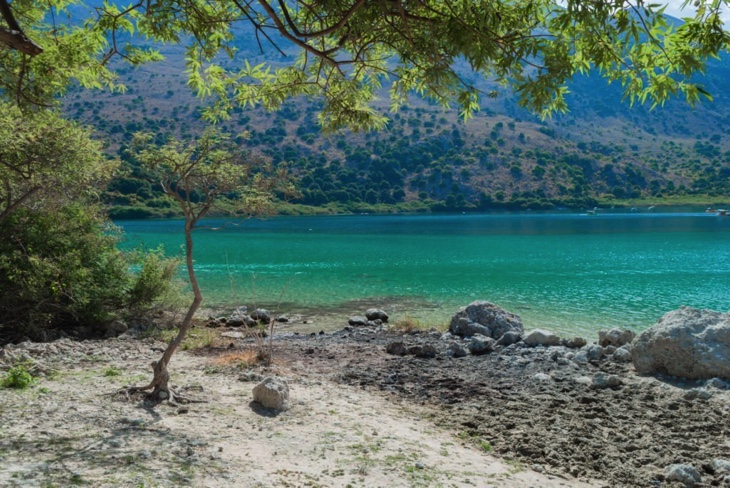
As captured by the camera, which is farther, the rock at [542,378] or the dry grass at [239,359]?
the dry grass at [239,359]

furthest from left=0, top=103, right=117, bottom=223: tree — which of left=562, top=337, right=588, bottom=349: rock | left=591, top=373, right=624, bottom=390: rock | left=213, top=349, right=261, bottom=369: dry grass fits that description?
left=562, top=337, right=588, bottom=349: rock

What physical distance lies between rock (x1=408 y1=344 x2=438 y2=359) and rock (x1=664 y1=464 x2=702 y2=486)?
22.5ft

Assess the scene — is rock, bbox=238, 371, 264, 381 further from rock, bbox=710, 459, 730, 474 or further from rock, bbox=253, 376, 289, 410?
rock, bbox=710, 459, 730, 474

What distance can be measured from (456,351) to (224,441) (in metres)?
7.85

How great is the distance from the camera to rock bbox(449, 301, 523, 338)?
16464 mm

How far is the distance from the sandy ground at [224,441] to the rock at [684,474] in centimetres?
90

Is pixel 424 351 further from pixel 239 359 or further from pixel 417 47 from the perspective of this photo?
pixel 417 47

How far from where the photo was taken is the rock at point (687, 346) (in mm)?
10255

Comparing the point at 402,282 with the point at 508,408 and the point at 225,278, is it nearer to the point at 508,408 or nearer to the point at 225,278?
the point at 225,278

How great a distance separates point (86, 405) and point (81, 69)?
186 inches

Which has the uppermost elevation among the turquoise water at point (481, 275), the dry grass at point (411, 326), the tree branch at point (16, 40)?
the tree branch at point (16, 40)

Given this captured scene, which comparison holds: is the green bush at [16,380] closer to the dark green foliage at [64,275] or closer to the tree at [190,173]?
the tree at [190,173]

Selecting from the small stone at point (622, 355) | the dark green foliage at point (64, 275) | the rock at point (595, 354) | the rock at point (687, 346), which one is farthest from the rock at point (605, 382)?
the dark green foliage at point (64, 275)

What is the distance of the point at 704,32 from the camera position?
17.6 ft
